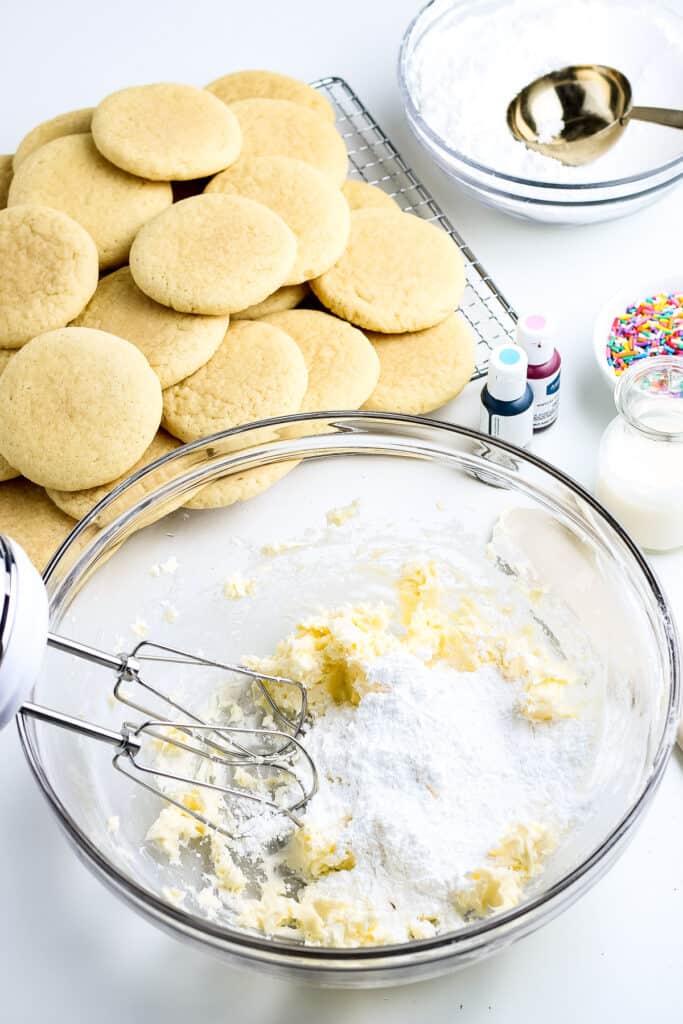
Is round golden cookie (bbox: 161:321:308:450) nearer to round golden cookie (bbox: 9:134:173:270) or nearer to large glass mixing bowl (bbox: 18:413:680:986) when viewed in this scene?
large glass mixing bowl (bbox: 18:413:680:986)

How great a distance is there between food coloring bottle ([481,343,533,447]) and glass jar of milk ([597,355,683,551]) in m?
0.09

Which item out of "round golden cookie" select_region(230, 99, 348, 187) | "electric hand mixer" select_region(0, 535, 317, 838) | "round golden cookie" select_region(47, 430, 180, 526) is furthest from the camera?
"round golden cookie" select_region(230, 99, 348, 187)

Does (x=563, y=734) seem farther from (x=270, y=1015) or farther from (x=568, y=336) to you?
(x=568, y=336)

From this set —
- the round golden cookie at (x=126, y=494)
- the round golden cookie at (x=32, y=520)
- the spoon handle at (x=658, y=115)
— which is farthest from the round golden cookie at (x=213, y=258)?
the spoon handle at (x=658, y=115)

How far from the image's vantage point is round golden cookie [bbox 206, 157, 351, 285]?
130cm

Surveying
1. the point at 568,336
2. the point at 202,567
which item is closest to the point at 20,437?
the point at 202,567

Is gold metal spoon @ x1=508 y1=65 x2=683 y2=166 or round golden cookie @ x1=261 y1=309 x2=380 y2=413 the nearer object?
round golden cookie @ x1=261 y1=309 x2=380 y2=413

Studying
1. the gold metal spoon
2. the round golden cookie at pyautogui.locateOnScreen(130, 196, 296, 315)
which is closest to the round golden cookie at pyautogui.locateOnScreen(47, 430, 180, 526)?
the round golden cookie at pyautogui.locateOnScreen(130, 196, 296, 315)

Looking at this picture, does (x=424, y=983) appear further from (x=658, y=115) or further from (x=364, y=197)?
(x=658, y=115)

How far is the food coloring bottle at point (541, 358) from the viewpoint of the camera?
123 centimetres

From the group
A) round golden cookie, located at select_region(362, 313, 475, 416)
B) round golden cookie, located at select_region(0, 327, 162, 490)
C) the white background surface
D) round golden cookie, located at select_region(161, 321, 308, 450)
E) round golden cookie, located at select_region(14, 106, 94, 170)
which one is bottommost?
the white background surface

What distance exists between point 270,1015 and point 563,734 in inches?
13.7

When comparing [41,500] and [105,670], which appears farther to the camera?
[41,500]

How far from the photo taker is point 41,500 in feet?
4.05
